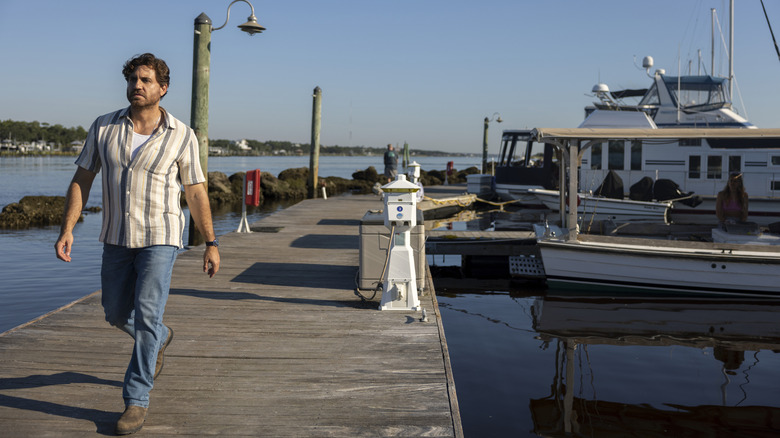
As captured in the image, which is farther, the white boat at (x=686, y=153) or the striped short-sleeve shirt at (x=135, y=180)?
the white boat at (x=686, y=153)

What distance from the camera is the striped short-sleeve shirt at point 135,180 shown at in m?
3.79

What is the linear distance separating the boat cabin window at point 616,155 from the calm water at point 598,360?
10.2 metres

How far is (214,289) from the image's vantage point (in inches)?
308

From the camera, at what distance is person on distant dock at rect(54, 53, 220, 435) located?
3.79m

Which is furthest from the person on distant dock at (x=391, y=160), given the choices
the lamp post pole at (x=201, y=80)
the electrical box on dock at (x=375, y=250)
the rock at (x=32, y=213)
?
the electrical box on dock at (x=375, y=250)

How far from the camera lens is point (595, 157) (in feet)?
72.6

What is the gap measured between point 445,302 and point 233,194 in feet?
82.1

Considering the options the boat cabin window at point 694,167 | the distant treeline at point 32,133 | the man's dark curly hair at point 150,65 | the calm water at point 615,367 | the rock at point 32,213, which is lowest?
the calm water at point 615,367

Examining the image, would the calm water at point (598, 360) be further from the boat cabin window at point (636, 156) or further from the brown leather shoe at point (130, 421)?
the boat cabin window at point (636, 156)

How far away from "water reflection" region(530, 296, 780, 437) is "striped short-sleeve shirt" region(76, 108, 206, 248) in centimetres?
412

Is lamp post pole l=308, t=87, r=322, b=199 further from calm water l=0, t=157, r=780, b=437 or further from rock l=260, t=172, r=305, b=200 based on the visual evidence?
calm water l=0, t=157, r=780, b=437

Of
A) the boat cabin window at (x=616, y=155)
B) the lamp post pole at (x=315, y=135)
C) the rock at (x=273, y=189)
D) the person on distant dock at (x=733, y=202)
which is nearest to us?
the person on distant dock at (x=733, y=202)

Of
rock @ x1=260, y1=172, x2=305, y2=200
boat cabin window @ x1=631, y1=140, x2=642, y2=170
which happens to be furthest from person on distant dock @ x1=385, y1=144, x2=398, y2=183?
rock @ x1=260, y1=172, x2=305, y2=200

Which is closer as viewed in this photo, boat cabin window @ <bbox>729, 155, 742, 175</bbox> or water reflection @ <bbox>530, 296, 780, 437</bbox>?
water reflection @ <bbox>530, 296, 780, 437</bbox>
